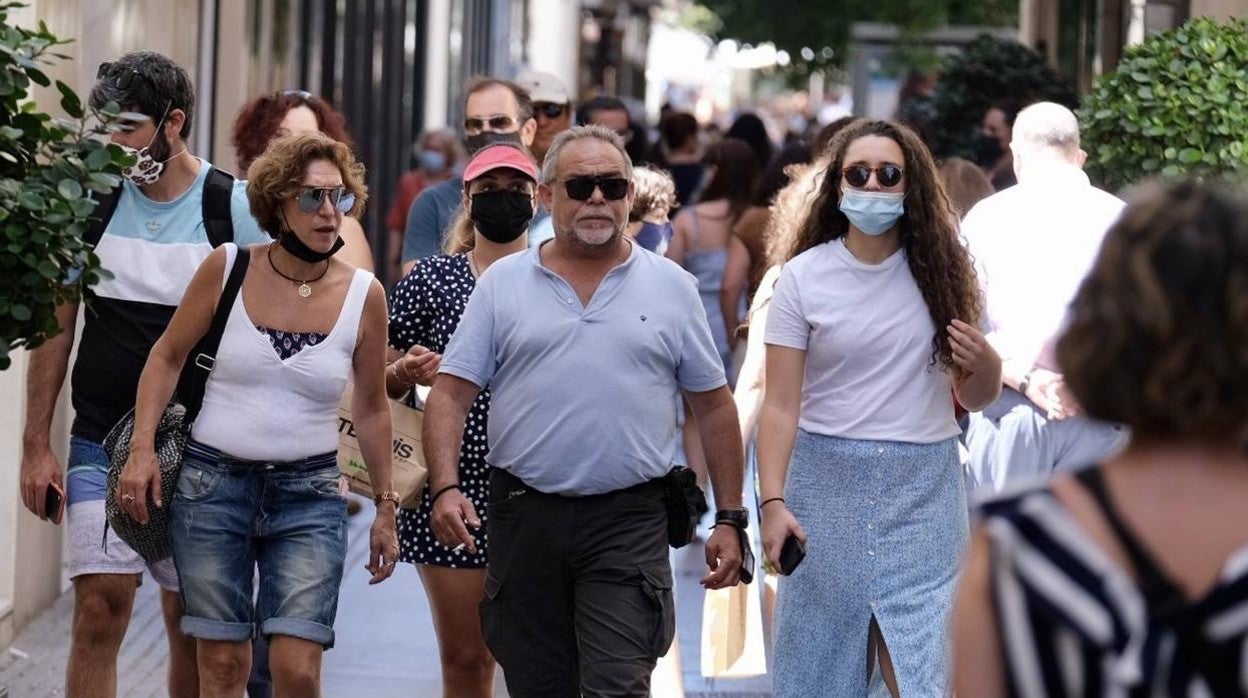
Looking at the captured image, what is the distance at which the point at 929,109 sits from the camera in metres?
13.5

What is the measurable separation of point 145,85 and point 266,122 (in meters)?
1.31

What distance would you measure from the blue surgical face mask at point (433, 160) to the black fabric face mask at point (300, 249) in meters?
10.1

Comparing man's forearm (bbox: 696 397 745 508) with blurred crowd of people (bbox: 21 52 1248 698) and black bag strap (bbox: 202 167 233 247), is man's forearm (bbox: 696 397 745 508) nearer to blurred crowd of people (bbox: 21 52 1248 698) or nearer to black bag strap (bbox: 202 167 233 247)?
blurred crowd of people (bbox: 21 52 1248 698)

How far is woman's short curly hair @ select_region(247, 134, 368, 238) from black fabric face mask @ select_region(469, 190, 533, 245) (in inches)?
25.1

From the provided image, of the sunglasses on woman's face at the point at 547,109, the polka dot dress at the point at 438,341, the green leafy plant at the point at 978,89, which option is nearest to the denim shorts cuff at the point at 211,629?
the polka dot dress at the point at 438,341

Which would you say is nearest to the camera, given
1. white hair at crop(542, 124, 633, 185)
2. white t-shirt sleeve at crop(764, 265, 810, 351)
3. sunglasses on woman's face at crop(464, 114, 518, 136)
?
white hair at crop(542, 124, 633, 185)

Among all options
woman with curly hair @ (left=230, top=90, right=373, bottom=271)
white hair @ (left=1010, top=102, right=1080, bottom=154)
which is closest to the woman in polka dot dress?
woman with curly hair @ (left=230, top=90, right=373, bottom=271)

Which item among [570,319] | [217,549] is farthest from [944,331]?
[217,549]

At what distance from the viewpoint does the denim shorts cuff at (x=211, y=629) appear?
213 inches

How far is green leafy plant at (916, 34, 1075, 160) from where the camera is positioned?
43.4 feet

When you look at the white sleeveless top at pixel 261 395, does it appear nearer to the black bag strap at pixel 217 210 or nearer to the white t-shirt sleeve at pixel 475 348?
the white t-shirt sleeve at pixel 475 348

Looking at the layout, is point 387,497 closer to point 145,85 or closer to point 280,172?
point 280,172

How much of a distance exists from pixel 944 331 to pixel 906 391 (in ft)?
0.60

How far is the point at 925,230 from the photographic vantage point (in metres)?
5.70
